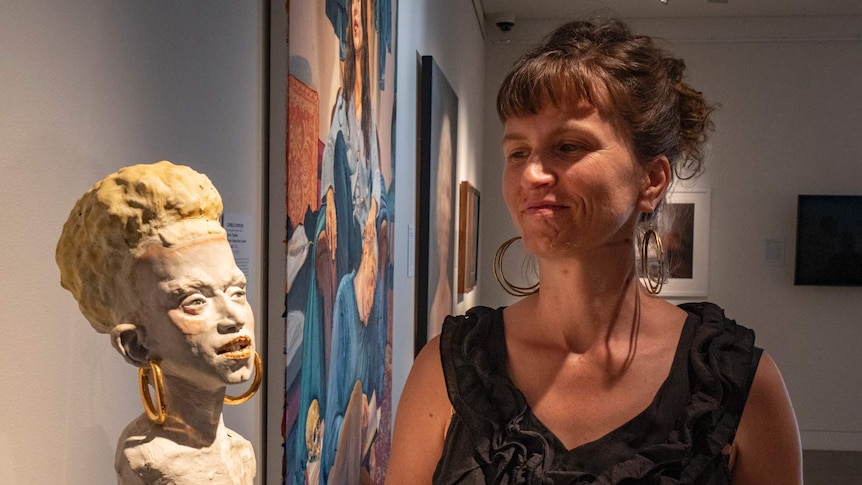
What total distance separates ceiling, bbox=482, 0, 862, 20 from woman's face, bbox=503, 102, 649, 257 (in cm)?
505

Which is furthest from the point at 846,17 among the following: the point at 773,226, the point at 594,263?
the point at 594,263

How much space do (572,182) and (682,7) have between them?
5.75 m

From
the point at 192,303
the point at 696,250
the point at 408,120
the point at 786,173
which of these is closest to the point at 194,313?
the point at 192,303

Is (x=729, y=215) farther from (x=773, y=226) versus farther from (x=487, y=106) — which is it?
(x=487, y=106)

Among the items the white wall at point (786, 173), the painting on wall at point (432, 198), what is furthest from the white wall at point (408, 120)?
the white wall at point (786, 173)

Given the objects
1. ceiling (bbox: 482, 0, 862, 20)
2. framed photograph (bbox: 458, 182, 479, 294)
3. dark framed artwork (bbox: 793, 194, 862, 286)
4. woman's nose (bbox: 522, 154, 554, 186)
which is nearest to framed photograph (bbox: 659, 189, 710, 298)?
dark framed artwork (bbox: 793, 194, 862, 286)

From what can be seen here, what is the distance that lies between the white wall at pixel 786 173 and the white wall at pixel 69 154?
5612 millimetres

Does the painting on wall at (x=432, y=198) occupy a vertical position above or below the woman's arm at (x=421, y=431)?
above

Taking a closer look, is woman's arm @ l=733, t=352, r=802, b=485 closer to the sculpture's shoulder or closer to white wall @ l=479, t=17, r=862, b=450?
the sculpture's shoulder

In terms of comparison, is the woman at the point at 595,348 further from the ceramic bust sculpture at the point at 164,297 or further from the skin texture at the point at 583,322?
the ceramic bust sculpture at the point at 164,297

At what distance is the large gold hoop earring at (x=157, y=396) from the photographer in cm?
81

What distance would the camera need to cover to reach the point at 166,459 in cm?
82

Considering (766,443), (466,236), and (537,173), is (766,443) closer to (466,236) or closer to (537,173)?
(537,173)

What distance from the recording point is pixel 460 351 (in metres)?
1.41
